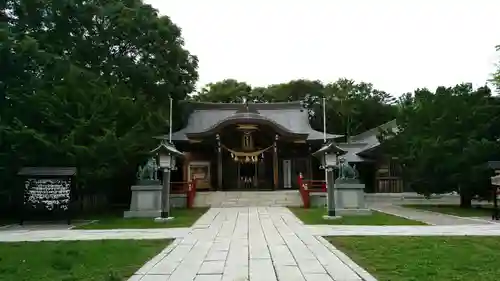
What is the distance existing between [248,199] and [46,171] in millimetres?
11784

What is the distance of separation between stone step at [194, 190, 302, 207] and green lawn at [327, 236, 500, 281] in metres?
13.4

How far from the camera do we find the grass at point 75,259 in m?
6.73

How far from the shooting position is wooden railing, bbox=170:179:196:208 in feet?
76.6

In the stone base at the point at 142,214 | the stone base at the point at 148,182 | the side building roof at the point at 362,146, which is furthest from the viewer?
the side building roof at the point at 362,146

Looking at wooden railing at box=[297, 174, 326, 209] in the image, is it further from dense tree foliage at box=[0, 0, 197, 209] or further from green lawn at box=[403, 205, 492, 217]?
dense tree foliage at box=[0, 0, 197, 209]

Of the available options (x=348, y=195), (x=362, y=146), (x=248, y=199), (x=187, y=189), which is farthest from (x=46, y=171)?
(x=362, y=146)

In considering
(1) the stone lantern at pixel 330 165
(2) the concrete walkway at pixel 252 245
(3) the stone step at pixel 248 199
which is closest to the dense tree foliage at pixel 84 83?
(2) the concrete walkway at pixel 252 245

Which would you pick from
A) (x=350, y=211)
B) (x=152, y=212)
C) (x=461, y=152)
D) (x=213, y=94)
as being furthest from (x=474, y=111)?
(x=213, y=94)

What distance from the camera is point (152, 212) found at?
17.6m

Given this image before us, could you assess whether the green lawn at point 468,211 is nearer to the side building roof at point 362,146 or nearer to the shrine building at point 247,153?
the shrine building at point 247,153

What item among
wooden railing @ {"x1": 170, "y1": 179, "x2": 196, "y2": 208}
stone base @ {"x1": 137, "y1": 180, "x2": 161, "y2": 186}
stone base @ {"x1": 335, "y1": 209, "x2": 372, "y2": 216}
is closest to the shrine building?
wooden railing @ {"x1": 170, "y1": 179, "x2": 196, "y2": 208}

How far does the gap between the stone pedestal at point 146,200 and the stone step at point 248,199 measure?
626 cm

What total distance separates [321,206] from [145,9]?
1260 centimetres

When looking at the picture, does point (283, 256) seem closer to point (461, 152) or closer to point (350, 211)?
point (350, 211)
